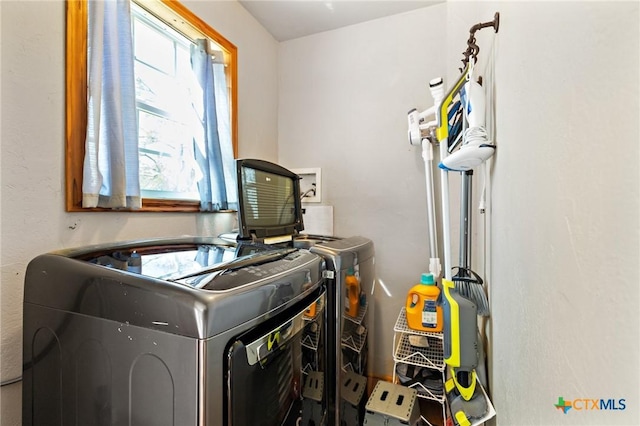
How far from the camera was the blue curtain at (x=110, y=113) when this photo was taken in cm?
103

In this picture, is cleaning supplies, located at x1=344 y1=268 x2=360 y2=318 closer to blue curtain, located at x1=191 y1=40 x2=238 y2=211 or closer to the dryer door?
the dryer door

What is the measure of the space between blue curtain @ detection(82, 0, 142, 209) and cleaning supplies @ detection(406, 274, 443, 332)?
138 cm

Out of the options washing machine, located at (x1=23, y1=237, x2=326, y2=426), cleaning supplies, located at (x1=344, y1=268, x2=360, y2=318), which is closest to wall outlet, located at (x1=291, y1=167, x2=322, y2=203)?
cleaning supplies, located at (x1=344, y1=268, x2=360, y2=318)

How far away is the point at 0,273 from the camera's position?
84cm

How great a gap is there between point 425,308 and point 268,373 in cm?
101

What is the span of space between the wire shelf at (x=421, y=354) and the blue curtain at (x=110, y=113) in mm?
1459

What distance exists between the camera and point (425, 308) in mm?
1450

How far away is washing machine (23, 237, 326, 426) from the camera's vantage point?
53cm

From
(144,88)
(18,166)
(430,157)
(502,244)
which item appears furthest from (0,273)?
(430,157)

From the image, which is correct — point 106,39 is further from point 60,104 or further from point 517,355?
point 517,355

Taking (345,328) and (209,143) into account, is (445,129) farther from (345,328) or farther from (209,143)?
(209,143)

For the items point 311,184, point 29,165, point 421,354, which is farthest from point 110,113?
point 421,354

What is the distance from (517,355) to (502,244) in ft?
1.03

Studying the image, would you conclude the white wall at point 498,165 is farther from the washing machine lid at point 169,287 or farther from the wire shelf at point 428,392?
the wire shelf at point 428,392
